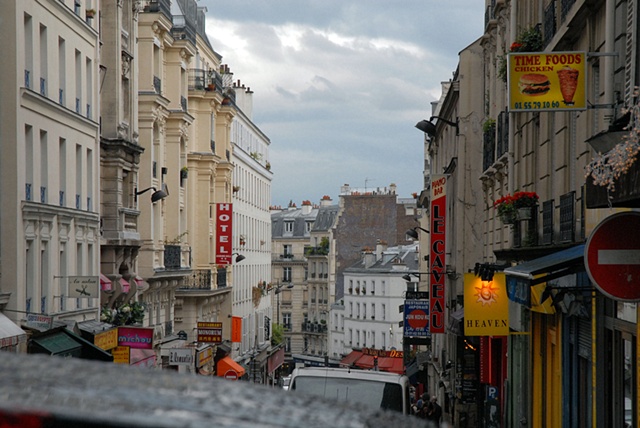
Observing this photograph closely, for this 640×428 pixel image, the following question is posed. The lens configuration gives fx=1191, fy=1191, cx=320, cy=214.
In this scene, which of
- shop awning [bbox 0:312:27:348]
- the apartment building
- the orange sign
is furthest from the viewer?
the orange sign

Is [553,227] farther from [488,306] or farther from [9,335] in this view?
[9,335]

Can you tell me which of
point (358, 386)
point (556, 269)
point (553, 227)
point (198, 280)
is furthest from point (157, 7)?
point (556, 269)

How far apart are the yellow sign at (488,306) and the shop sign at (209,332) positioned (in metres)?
27.4

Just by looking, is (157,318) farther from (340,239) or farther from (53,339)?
(340,239)

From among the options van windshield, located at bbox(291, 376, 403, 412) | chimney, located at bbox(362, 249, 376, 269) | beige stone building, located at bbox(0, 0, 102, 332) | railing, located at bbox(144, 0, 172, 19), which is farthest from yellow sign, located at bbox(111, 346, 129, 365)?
chimney, located at bbox(362, 249, 376, 269)

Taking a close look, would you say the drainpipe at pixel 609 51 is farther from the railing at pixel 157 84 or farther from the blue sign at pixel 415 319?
the railing at pixel 157 84

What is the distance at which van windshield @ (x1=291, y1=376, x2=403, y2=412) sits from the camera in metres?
16.5

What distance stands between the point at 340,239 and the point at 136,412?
12143 centimetres

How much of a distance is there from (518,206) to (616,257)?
11.1 meters

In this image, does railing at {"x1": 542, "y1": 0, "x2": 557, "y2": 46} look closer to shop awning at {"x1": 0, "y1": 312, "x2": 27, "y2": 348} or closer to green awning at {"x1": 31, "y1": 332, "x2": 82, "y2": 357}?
shop awning at {"x1": 0, "y1": 312, "x2": 27, "y2": 348}

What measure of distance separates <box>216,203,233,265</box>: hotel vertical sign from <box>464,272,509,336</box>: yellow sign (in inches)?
1414

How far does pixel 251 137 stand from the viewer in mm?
82812

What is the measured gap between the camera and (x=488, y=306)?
2425cm

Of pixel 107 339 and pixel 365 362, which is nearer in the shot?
pixel 107 339
